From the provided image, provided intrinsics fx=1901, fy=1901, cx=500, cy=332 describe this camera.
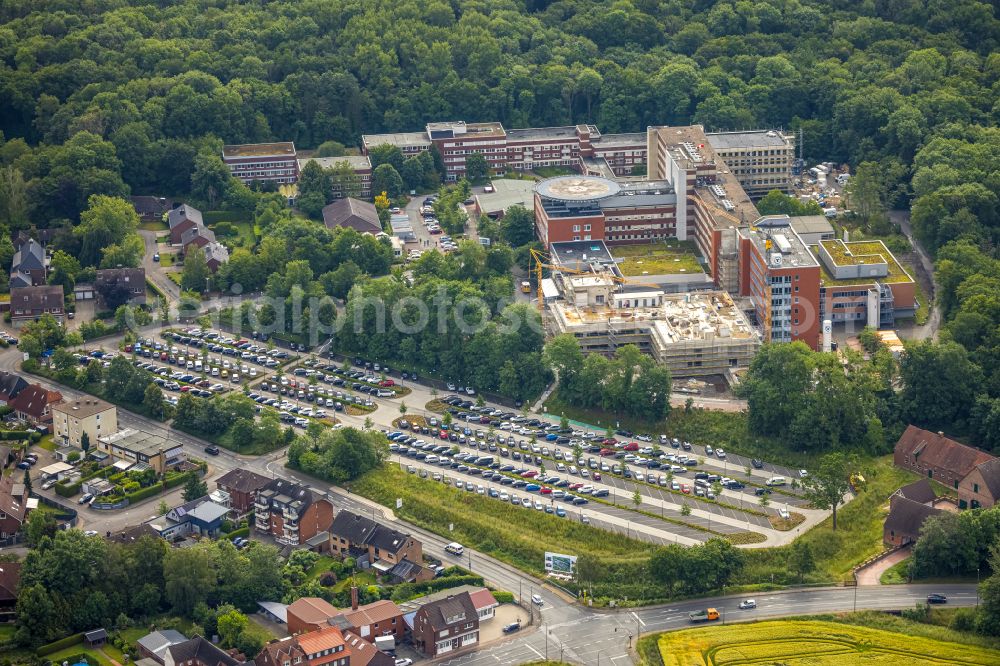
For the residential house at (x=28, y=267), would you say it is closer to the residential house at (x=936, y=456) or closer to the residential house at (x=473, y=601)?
the residential house at (x=473, y=601)

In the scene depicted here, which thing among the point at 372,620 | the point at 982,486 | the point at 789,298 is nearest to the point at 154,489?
the point at 372,620

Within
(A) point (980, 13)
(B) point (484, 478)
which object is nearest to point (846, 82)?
(A) point (980, 13)

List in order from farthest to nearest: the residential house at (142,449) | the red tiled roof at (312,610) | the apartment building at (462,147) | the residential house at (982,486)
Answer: the apartment building at (462,147), the residential house at (142,449), the residential house at (982,486), the red tiled roof at (312,610)

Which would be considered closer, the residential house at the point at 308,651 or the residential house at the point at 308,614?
the residential house at the point at 308,651

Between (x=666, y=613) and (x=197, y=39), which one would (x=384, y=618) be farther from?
(x=197, y=39)

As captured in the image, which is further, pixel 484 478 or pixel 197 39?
pixel 197 39

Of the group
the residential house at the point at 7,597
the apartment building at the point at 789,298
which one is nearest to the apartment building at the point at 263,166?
the apartment building at the point at 789,298
